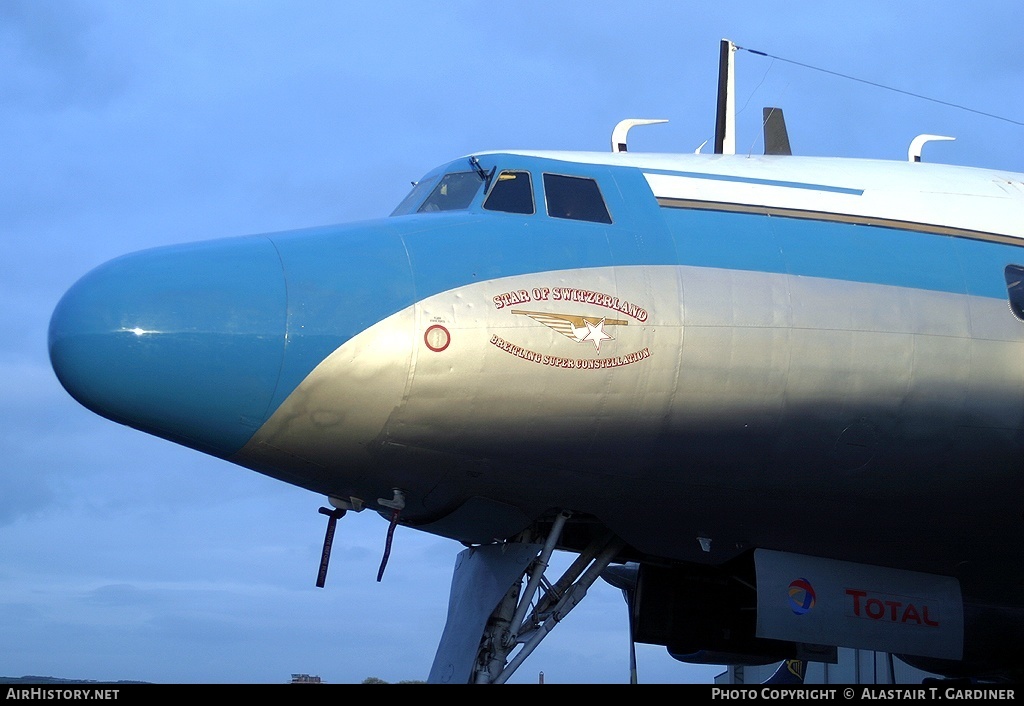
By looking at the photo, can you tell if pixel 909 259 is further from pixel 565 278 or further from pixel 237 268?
pixel 237 268

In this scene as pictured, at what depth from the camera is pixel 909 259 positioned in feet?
34.3

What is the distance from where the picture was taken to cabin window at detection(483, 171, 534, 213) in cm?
1032

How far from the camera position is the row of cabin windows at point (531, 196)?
1028 centimetres

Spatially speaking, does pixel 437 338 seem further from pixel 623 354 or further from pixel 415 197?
pixel 415 197

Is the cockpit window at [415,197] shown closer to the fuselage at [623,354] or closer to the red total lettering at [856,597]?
the fuselage at [623,354]

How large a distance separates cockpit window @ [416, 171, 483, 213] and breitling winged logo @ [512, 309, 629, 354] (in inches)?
61.2

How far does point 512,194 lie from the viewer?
1043 centimetres

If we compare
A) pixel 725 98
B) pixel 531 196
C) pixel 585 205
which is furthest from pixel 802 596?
pixel 725 98

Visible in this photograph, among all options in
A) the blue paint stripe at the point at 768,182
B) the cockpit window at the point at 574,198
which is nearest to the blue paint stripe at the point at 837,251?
the blue paint stripe at the point at 768,182

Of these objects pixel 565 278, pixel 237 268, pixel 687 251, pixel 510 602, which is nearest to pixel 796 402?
pixel 687 251

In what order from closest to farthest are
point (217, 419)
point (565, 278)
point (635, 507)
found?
point (217, 419) < point (565, 278) < point (635, 507)

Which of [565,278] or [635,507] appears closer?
[565,278]

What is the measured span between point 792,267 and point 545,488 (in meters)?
2.66

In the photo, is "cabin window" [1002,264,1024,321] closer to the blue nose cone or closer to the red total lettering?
the red total lettering
